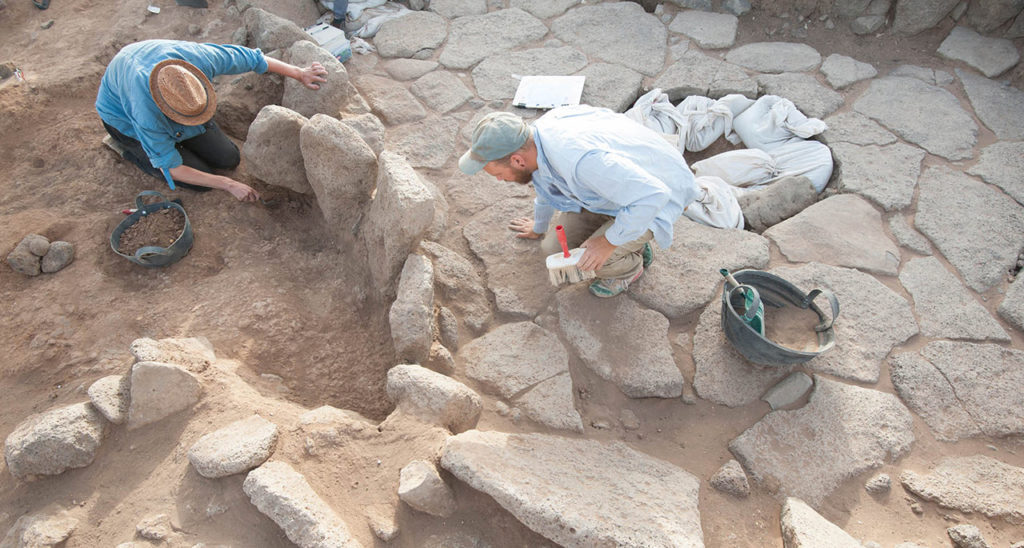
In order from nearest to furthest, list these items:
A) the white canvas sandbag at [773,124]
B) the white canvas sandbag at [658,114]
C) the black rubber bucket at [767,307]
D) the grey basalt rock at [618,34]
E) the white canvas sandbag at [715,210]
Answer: the black rubber bucket at [767,307], the white canvas sandbag at [715,210], the white canvas sandbag at [773,124], the white canvas sandbag at [658,114], the grey basalt rock at [618,34]

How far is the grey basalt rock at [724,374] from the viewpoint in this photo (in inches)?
105

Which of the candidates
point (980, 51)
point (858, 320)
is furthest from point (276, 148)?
point (980, 51)

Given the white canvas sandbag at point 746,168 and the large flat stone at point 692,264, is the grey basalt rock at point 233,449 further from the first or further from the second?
the white canvas sandbag at point 746,168

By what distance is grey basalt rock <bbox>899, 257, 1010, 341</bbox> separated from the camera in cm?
291

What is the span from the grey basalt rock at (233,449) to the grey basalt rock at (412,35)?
3702 mm

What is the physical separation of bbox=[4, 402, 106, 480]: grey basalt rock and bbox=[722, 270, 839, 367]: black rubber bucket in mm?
2794

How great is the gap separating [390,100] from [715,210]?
8.59 feet

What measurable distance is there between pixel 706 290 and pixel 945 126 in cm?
252

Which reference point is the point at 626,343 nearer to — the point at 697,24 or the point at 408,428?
the point at 408,428

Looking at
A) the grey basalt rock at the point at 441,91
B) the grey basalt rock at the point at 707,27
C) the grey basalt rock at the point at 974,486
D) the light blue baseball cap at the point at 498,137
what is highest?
the light blue baseball cap at the point at 498,137

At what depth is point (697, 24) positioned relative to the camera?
490 cm

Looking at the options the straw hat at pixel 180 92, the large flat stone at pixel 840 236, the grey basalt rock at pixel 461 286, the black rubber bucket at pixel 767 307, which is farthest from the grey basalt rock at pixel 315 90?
the large flat stone at pixel 840 236

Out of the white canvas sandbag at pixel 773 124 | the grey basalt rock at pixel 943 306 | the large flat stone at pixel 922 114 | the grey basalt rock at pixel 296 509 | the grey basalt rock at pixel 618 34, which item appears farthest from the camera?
the grey basalt rock at pixel 618 34

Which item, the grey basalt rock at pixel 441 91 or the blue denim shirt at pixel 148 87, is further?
the grey basalt rock at pixel 441 91
